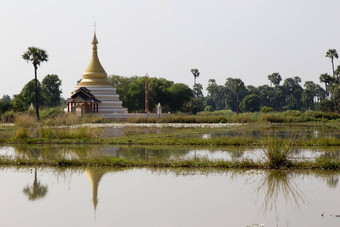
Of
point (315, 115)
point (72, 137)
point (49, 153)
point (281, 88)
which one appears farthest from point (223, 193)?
point (281, 88)

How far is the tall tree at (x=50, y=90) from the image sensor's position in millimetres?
82062

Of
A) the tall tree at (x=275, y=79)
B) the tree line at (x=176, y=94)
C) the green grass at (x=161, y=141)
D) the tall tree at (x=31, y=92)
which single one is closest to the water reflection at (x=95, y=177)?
the green grass at (x=161, y=141)

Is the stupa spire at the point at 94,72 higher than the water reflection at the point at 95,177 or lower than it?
higher

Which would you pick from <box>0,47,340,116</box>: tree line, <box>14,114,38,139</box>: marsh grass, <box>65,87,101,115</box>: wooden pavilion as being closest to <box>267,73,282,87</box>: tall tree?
<box>0,47,340,116</box>: tree line

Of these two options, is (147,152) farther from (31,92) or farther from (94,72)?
(31,92)

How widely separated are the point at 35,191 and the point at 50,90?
73932 mm

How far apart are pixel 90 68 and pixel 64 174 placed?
153ft

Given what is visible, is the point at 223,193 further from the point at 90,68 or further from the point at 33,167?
the point at 90,68

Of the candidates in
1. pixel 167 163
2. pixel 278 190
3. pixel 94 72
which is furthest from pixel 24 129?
pixel 94 72

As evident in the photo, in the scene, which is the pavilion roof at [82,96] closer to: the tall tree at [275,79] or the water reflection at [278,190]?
the water reflection at [278,190]

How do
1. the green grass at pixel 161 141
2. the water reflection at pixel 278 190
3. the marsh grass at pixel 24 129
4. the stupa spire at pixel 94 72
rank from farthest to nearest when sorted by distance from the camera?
1. the stupa spire at pixel 94 72
2. the marsh grass at pixel 24 129
3. the green grass at pixel 161 141
4. the water reflection at pixel 278 190

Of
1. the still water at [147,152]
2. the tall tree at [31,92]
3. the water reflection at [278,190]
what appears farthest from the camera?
the tall tree at [31,92]

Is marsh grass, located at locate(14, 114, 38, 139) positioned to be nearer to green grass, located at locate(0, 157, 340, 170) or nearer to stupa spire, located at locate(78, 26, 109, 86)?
green grass, located at locate(0, 157, 340, 170)

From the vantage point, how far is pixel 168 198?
10219 mm
